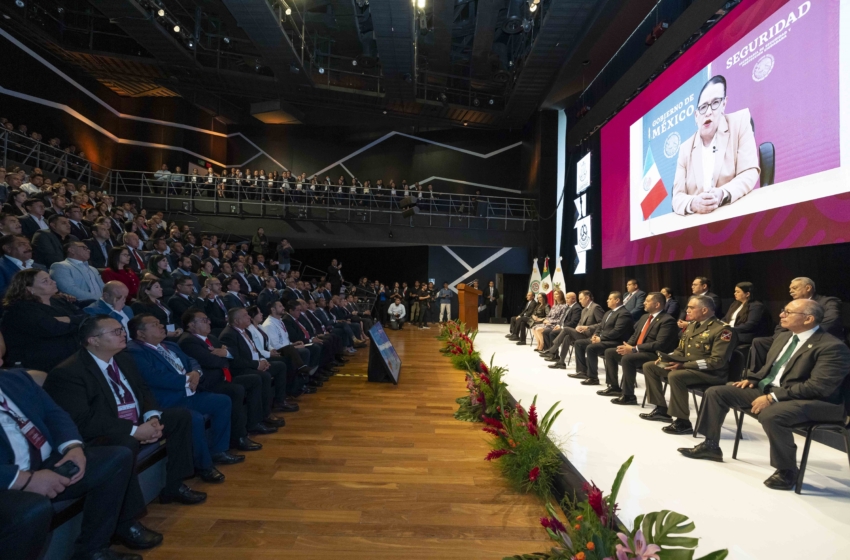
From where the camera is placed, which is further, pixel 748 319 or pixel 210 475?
pixel 748 319

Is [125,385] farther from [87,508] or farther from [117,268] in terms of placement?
[117,268]

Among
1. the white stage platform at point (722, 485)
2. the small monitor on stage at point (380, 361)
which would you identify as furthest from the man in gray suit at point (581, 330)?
→ the small monitor on stage at point (380, 361)

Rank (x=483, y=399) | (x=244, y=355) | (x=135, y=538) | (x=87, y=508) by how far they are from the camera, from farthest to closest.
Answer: (x=483, y=399), (x=244, y=355), (x=135, y=538), (x=87, y=508)

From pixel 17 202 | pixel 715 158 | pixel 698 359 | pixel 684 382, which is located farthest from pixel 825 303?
pixel 17 202

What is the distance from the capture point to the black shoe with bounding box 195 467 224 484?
2.73 metres

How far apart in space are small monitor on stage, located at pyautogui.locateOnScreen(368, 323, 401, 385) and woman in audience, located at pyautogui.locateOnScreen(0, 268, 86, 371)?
2.94m

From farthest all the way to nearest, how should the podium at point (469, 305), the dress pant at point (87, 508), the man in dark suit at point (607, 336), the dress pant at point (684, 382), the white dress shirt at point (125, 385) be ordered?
the podium at point (469, 305) → the man in dark suit at point (607, 336) → the dress pant at point (684, 382) → the white dress shirt at point (125, 385) → the dress pant at point (87, 508)

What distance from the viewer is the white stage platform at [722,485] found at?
6.79ft

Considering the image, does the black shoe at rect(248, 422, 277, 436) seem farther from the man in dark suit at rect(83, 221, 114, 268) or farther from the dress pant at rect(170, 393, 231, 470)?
the man in dark suit at rect(83, 221, 114, 268)

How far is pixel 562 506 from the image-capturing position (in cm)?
231

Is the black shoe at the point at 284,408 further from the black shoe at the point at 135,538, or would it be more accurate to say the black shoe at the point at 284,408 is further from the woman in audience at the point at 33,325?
the black shoe at the point at 135,538

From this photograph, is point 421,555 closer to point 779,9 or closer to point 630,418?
point 630,418

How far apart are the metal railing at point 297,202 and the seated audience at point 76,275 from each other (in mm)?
9006

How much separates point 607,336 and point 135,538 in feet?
15.7
